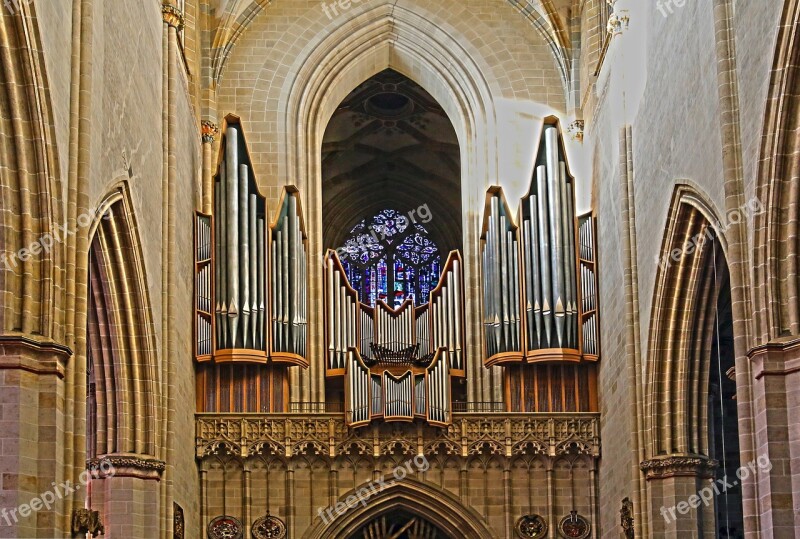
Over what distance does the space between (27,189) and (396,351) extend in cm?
1297

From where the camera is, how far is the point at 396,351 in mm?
28641

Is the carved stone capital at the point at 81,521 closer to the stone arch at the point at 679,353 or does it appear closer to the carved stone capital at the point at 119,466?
the carved stone capital at the point at 119,466

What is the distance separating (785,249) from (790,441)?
2.30m

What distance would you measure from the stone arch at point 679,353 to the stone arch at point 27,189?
402 inches

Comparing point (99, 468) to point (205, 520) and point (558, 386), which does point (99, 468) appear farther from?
point (558, 386)

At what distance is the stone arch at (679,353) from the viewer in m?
23.3

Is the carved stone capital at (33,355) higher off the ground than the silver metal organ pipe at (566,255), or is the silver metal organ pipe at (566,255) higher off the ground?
the silver metal organ pipe at (566,255)

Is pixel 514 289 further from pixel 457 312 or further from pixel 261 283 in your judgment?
pixel 261 283

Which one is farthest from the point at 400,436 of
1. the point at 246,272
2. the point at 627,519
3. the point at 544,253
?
the point at 627,519

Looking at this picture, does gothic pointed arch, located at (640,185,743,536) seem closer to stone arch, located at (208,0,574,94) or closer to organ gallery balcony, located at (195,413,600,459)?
organ gallery balcony, located at (195,413,600,459)

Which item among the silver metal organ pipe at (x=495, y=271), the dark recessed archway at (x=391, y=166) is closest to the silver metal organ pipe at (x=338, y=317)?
the silver metal organ pipe at (x=495, y=271)

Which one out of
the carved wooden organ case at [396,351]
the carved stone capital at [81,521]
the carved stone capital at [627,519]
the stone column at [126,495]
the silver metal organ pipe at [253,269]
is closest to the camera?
the carved stone capital at [81,521]

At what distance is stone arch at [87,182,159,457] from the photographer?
22.5 m

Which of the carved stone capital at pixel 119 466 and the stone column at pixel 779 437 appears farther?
the carved stone capital at pixel 119 466
